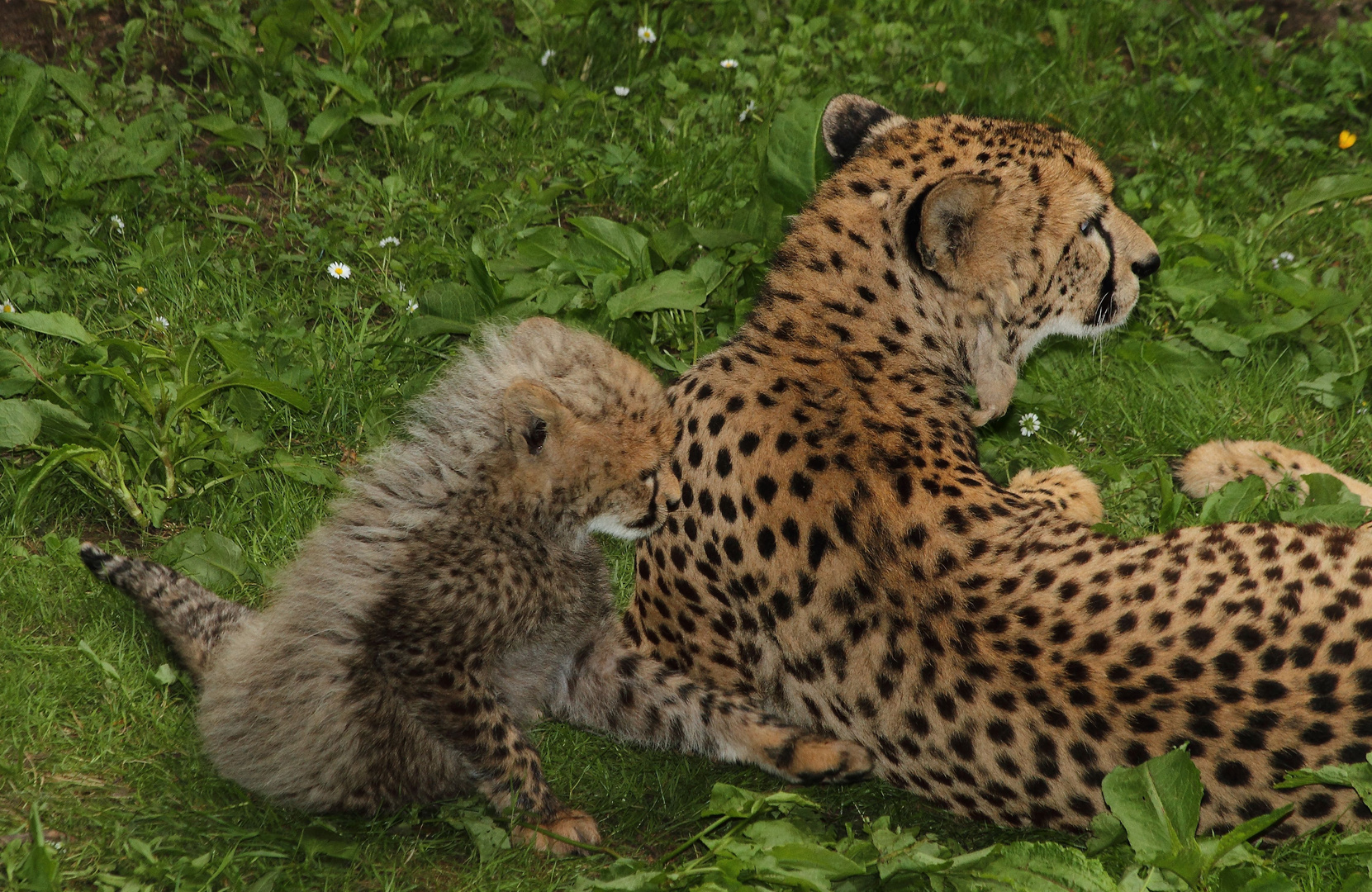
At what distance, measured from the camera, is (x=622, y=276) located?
503cm

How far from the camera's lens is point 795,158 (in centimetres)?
506

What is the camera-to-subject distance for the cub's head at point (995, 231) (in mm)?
3831

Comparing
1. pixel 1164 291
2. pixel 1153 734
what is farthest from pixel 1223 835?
pixel 1164 291

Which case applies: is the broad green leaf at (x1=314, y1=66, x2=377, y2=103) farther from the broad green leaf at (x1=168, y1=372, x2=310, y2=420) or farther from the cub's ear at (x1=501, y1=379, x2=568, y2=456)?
the cub's ear at (x1=501, y1=379, x2=568, y2=456)

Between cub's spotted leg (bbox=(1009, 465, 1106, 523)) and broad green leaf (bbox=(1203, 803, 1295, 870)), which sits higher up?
broad green leaf (bbox=(1203, 803, 1295, 870))

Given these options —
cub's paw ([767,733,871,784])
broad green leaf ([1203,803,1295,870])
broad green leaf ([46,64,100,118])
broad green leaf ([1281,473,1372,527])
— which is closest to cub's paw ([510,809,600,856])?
cub's paw ([767,733,871,784])

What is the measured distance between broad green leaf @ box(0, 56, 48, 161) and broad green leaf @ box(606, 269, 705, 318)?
2.57 m

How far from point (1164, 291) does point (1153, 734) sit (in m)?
2.76

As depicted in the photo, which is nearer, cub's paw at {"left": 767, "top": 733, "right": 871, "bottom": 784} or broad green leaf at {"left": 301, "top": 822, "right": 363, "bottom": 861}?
broad green leaf at {"left": 301, "top": 822, "right": 363, "bottom": 861}

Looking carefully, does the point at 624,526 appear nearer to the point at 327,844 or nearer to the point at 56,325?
the point at 327,844

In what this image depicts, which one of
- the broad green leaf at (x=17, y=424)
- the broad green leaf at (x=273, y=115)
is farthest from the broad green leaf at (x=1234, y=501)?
the broad green leaf at (x=273, y=115)

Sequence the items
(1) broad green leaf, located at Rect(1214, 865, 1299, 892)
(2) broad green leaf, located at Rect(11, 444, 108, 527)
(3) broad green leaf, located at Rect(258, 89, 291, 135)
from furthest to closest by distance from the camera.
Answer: (3) broad green leaf, located at Rect(258, 89, 291, 135) → (2) broad green leaf, located at Rect(11, 444, 108, 527) → (1) broad green leaf, located at Rect(1214, 865, 1299, 892)

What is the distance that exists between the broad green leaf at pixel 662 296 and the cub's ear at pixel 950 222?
1.18 metres

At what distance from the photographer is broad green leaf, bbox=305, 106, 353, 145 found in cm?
557
